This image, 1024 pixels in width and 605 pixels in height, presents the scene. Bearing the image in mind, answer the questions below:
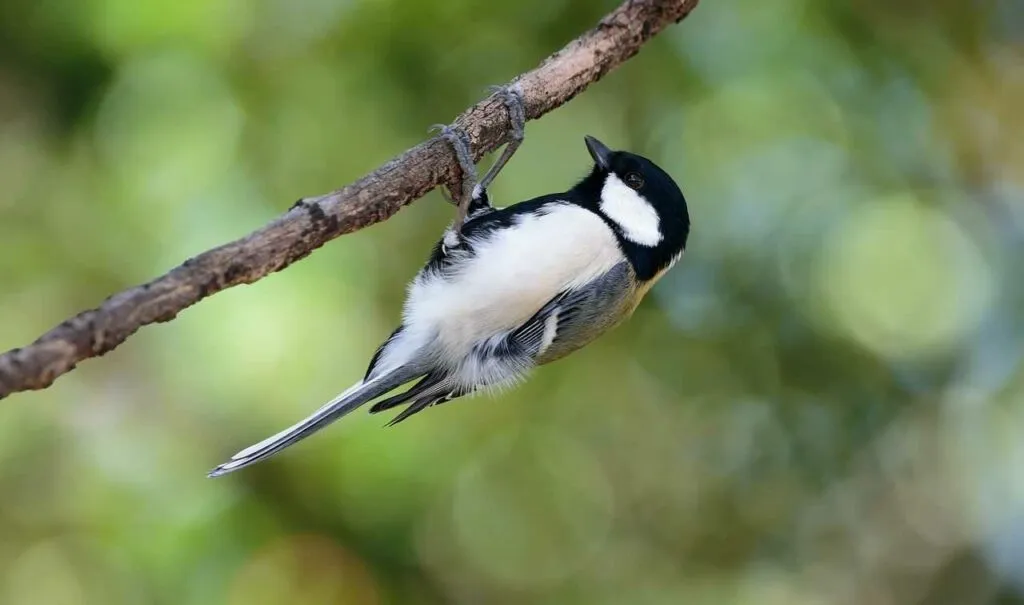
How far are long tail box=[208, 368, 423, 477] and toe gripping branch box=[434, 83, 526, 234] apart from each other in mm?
294

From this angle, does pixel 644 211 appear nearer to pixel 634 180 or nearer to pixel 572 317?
pixel 634 180

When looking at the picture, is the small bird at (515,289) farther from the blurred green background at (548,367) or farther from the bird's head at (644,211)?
the blurred green background at (548,367)

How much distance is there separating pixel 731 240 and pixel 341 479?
1313mm

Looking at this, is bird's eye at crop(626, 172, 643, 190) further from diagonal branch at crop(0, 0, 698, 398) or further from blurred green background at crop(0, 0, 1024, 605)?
blurred green background at crop(0, 0, 1024, 605)

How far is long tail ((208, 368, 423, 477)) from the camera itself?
5.16 ft

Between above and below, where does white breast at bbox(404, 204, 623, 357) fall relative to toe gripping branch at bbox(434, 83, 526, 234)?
below

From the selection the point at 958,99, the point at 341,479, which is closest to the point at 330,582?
the point at 341,479

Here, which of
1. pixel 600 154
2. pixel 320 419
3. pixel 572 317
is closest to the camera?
pixel 320 419

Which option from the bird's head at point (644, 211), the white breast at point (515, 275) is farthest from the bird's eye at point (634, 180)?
the white breast at point (515, 275)

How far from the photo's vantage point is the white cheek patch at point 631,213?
1.86 metres

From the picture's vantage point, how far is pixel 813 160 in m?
3.11

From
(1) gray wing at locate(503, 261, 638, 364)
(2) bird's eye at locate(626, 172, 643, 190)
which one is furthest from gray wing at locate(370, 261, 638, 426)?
(2) bird's eye at locate(626, 172, 643, 190)

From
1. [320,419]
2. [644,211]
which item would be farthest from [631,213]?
[320,419]

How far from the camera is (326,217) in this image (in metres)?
1.31
